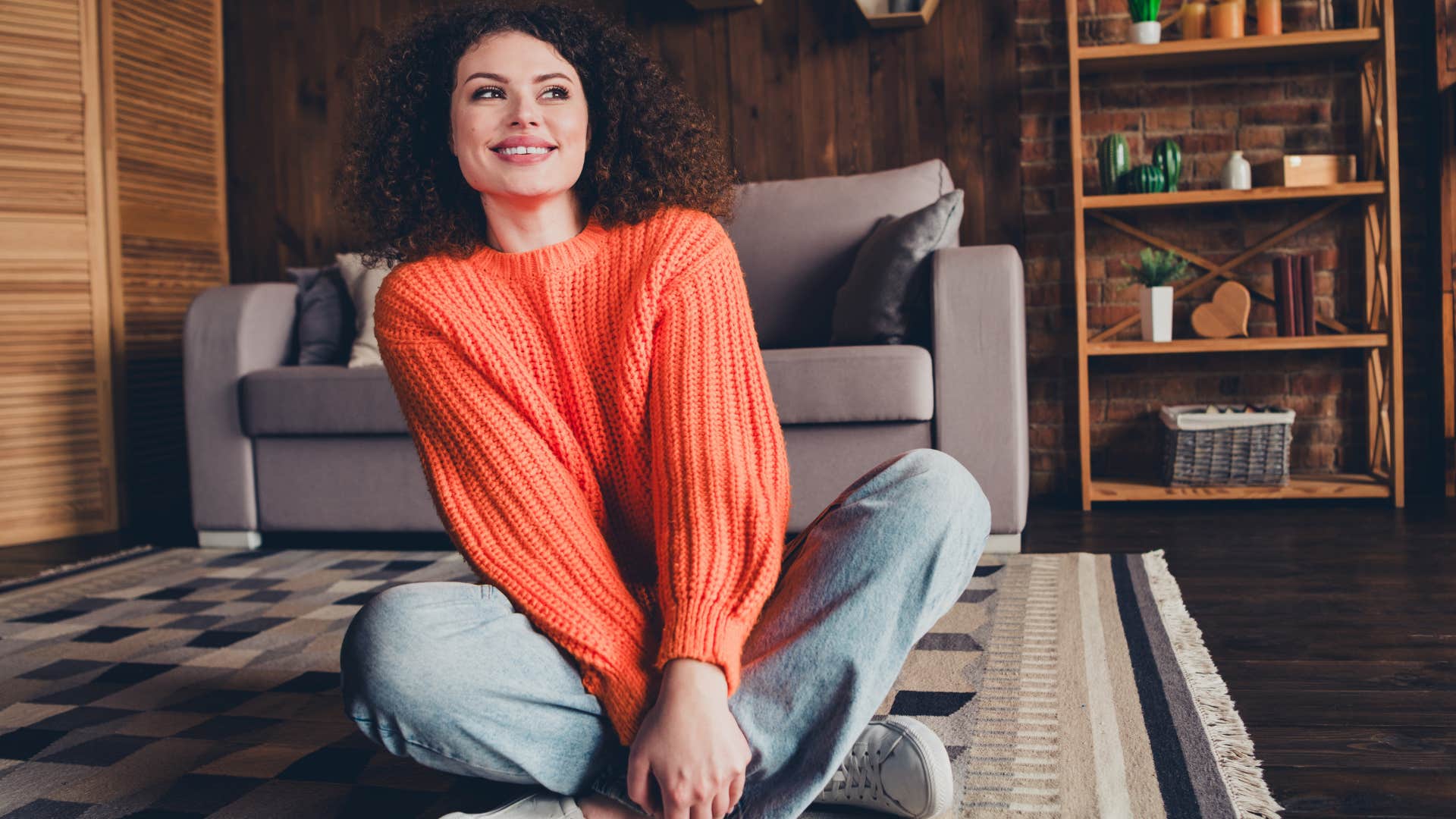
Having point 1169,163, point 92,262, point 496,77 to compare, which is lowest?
point 496,77

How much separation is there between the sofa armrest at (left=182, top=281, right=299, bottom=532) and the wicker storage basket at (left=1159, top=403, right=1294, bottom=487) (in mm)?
2288

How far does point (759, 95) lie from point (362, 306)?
1342 mm

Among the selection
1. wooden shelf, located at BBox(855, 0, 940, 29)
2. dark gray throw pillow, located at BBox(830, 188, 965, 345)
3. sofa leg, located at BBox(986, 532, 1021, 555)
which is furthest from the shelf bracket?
sofa leg, located at BBox(986, 532, 1021, 555)

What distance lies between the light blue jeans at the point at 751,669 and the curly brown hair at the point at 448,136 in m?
0.43

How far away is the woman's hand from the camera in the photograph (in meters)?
0.78

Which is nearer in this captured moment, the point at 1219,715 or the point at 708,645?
the point at 708,645

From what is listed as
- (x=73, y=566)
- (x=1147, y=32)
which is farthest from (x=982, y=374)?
(x=73, y=566)

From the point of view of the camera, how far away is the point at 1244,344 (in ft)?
8.77

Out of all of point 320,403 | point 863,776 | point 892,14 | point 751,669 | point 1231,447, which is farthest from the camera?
point 892,14

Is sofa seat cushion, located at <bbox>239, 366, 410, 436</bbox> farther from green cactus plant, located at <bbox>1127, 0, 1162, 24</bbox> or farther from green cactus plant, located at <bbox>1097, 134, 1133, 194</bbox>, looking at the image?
green cactus plant, located at <bbox>1127, 0, 1162, 24</bbox>

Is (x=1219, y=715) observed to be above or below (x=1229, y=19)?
below

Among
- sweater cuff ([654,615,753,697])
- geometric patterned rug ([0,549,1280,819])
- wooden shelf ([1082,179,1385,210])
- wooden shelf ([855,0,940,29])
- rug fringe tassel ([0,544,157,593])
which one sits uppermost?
wooden shelf ([855,0,940,29])

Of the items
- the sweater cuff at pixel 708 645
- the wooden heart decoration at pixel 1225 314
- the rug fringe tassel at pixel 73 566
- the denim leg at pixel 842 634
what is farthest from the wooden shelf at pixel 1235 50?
the rug fringe tassel at pixel 73 566

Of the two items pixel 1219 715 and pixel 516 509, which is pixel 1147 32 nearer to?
pixel 1219 715
